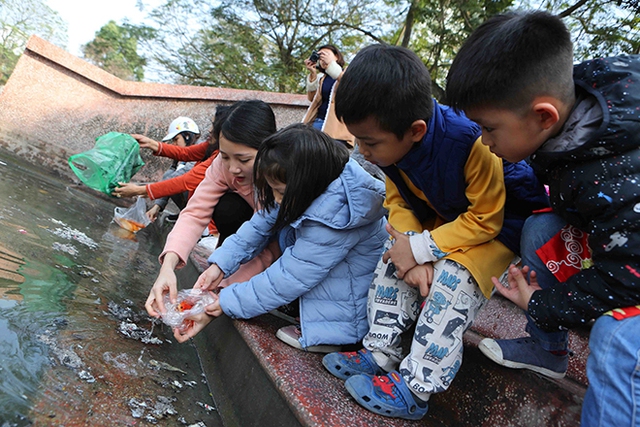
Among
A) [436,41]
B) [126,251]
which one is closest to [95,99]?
[126,251]

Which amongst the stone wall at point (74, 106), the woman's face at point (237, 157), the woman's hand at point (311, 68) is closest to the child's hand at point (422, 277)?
the woman's face at point (237, 157)

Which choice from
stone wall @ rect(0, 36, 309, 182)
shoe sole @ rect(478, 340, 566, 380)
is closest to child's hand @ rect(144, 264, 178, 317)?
shoe sole @ rect(478, 340, 566, 380)

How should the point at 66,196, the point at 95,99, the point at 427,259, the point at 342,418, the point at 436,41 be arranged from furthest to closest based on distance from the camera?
the point at 436,41
the point at 95,99
the point at 66,196
the point at 427,259
the point at 342,418

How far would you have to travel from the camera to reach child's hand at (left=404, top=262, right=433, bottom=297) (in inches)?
58.0

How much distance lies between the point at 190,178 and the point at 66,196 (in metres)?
2.33

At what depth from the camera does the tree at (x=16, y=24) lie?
20.5m

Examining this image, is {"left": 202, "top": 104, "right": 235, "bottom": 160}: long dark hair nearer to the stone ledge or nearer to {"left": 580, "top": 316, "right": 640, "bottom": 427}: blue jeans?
{"left": 580, "top": 316, "right": 640, "bottom": 427}: blue jeans

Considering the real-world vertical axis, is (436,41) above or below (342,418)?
above

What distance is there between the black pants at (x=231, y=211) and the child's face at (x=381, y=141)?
118 cm

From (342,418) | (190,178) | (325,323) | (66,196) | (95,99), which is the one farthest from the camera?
(95,99)

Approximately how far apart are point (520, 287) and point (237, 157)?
1503 mm

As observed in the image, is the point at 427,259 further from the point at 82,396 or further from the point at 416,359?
the point at 82,396

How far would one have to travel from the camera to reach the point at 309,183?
1828 millimetres

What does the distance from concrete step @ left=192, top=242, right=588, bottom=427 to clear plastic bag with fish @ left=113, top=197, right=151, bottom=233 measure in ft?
9.39
